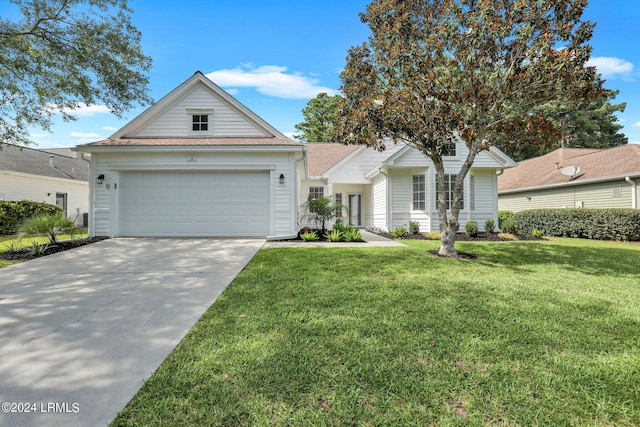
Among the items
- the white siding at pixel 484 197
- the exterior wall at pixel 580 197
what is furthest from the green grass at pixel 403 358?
the exterior wall at pixel 580 197

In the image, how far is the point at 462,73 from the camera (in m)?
6.54

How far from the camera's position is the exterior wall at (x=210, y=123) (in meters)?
10.9

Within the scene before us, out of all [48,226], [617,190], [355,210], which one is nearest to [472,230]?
[355,210]

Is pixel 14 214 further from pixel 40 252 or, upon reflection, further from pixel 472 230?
pixel 472 230

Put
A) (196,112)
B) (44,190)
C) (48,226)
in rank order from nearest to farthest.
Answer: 1. (48,226)
2. (196,112)
3. (44,190)

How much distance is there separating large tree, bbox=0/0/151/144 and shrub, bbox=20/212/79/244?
4820mm

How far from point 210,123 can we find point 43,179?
43.8ft

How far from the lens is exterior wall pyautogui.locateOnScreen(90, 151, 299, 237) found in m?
9.83

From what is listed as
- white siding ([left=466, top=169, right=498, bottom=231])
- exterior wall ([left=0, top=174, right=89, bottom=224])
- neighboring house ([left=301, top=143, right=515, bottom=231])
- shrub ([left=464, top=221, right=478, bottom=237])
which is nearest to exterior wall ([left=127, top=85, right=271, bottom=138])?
neighboring house ([left=301, top=143, right=515, bottom=231])

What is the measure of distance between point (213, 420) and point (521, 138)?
29.5ft

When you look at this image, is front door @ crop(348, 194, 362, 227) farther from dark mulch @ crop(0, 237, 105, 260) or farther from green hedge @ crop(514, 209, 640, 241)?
dark mulch @ crop(0, 237, 105, 260)

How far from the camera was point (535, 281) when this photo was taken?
17.0 feet

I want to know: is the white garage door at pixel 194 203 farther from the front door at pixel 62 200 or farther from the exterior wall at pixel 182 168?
the front door at pixel 62 200

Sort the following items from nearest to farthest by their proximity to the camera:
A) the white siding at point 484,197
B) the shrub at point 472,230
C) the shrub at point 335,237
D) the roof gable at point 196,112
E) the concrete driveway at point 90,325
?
the concrete driveway at point 90,325
the shrub at point 335,237
the roof gable at point 196,112
the shrub at point 472,230
the white siding at point 484,197
